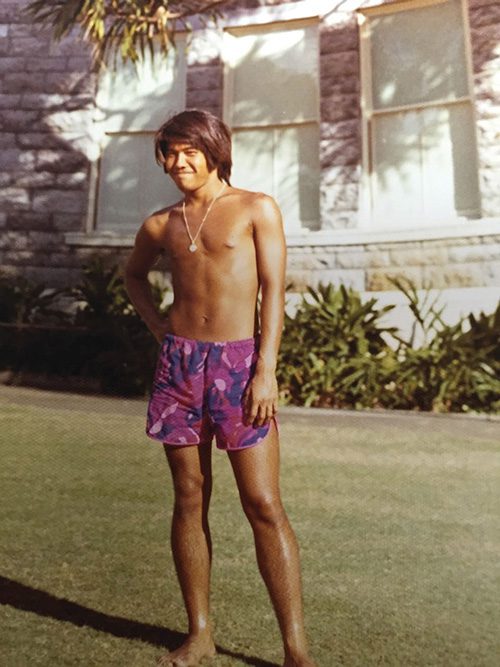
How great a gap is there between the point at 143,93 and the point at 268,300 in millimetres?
7933

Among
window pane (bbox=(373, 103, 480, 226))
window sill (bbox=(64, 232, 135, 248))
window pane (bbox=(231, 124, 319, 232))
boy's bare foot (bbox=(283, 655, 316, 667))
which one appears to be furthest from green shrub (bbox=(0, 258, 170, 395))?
boy's bare foot (bbox=(283, 655, 316, 667))

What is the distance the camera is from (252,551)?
265 centimetres

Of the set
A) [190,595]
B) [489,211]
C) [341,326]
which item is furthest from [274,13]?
[190,595]

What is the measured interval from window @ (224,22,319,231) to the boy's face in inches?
254

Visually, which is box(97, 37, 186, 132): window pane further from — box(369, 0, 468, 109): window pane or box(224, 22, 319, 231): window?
box(369, 0, 468, 109): window pane

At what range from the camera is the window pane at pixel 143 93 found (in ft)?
28.9

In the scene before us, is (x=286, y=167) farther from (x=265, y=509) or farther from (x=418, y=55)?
(x=265, y=509)

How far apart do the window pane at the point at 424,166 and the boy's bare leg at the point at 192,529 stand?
6525mm

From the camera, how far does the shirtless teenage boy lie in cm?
177

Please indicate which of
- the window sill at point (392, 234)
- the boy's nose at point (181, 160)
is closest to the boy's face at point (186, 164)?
A: the boy's nose at point (181, 160)

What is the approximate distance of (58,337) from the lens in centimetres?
708

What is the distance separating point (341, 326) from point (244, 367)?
4.68m

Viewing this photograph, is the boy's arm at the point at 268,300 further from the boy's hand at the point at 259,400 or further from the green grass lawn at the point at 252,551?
the green grass lawn at the point at 252,551

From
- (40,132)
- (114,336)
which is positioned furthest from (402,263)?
(40,132)
